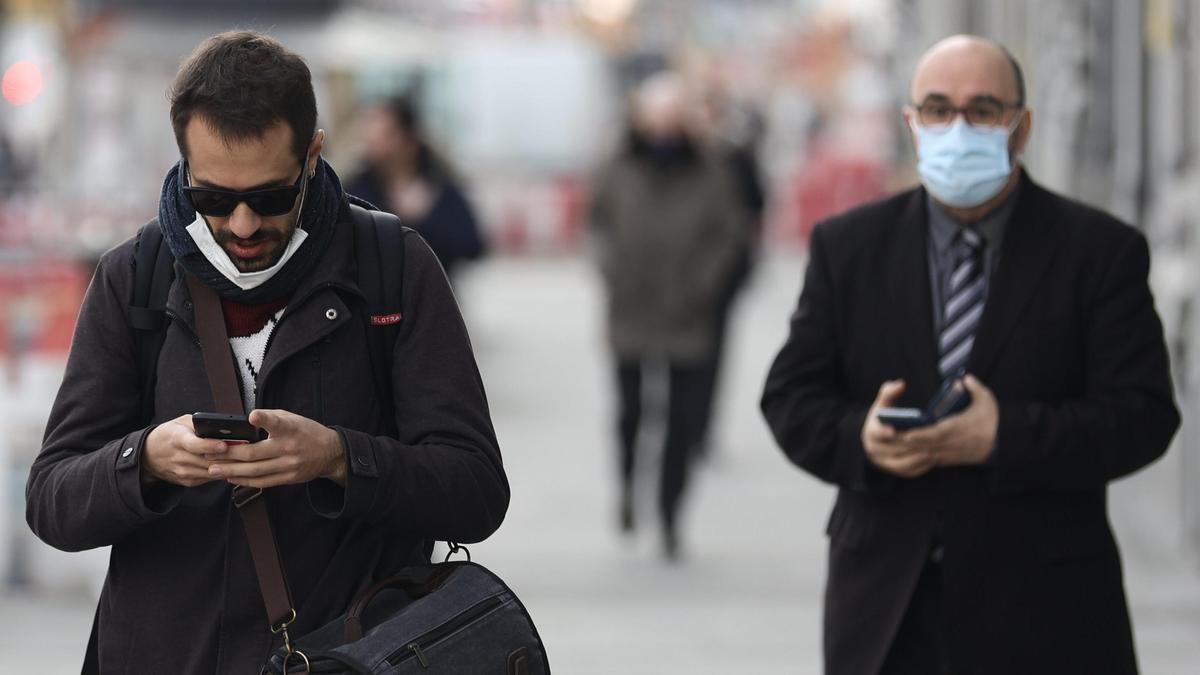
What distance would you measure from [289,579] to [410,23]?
36485 mm

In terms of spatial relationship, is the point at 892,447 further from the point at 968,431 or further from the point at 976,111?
the point at 976,111

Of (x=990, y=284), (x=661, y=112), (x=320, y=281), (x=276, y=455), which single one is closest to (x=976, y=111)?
(x=990, y=284)

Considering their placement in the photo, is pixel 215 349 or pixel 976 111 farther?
pixel 976 111

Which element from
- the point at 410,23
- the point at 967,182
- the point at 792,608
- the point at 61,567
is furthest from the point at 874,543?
the point at 410,23

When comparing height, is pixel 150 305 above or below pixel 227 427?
above

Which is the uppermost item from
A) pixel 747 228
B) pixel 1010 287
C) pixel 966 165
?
pixel 966 165

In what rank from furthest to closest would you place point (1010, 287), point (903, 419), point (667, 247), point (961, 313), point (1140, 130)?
point (1140, 130) < point (667, 247) < point (961, 313) < point (1010, 287) < point (903, 419)

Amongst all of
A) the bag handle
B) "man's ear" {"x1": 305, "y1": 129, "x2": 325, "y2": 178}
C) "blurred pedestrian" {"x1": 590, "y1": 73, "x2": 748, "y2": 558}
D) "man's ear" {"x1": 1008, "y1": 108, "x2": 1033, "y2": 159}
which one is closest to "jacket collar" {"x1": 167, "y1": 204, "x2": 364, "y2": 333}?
"man's ear" {"x1": 305, "y1": 129, "x2": 325, "y2": 178}

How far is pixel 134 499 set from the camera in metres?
3.02

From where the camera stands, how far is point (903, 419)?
3.88 metres

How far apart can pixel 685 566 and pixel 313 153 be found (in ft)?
19.0

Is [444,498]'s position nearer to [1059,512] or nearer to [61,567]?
[1059,512]

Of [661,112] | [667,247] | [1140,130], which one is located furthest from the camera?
[1140,130]

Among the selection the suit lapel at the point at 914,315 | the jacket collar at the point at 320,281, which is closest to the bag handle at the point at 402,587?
the jacket collar at the point at 320,281
